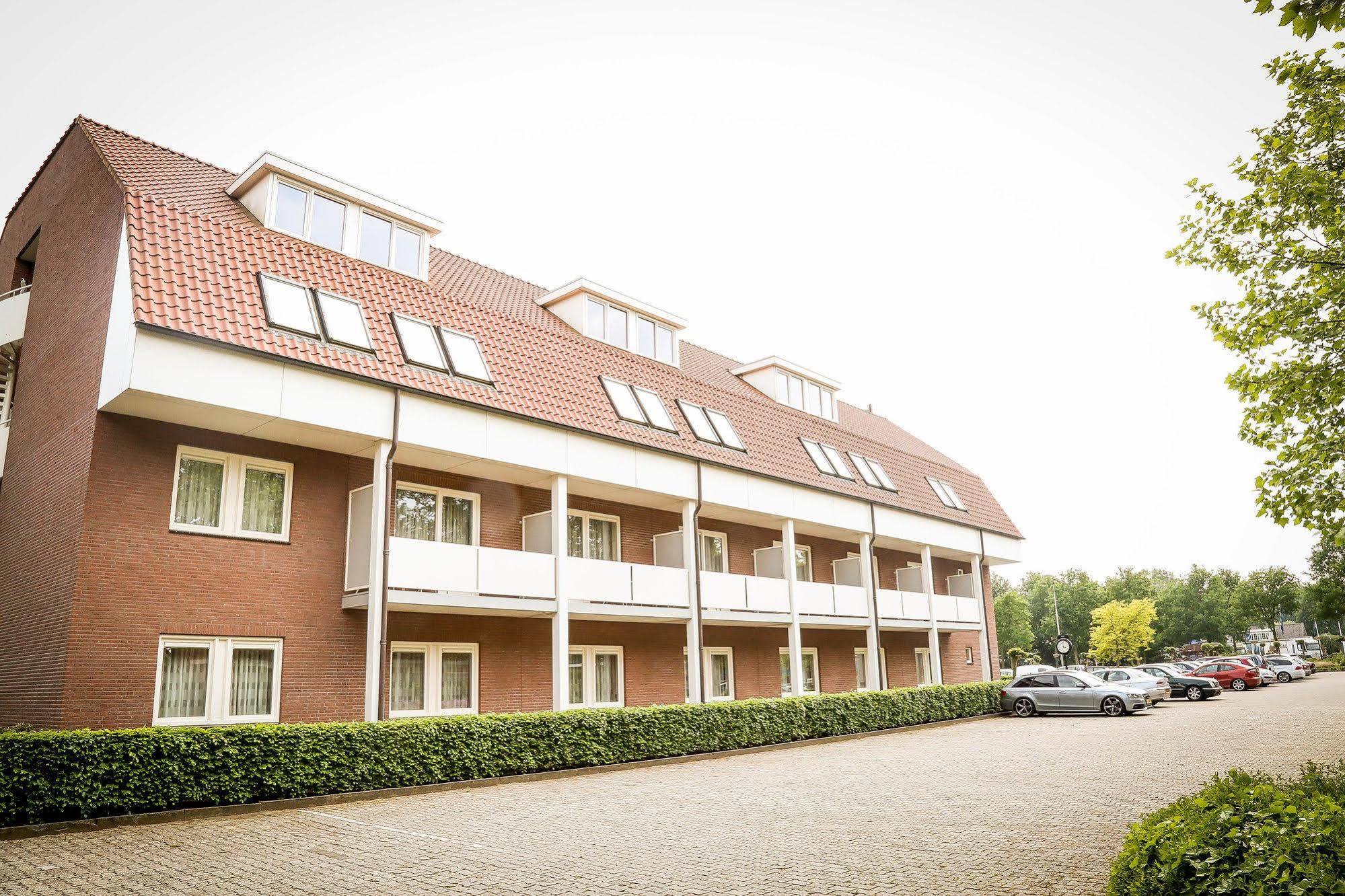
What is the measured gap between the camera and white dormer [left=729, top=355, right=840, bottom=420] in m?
28.7

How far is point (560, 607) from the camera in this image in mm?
16875

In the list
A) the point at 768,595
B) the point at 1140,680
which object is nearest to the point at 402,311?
the point at 768,595

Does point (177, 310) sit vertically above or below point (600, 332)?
below

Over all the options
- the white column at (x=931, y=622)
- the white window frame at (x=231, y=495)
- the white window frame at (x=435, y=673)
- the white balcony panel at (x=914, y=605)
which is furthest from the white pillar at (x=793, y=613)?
the white window frame at (x=231, y=495)

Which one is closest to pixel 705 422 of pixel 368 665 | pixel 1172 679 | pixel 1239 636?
pixel 368 665

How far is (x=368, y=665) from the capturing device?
14.0m

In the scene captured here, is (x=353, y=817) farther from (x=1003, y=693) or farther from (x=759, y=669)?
(x=1003, y=693)

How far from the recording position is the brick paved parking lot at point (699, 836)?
706 centimetres

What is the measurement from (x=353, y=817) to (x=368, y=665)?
3869 millimetres

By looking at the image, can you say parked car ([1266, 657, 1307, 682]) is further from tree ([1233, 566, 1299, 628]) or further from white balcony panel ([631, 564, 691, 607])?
white balcony panel ([631, 564, 691, 607])

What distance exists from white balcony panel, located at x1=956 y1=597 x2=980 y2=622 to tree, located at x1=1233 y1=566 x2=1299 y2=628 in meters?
54.7

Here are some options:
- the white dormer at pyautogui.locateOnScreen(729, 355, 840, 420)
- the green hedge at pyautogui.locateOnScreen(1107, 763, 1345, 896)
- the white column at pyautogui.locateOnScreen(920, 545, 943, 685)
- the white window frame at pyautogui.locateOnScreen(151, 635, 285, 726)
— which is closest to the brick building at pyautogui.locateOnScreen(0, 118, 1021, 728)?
the white window frame at pyautogui.locateOnScreen(151, 635, 285, 726)

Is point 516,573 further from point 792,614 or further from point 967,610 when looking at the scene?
point 967,610

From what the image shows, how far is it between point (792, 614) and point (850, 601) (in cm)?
317
